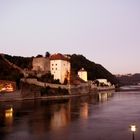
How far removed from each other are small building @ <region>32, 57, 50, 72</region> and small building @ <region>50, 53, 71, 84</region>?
2.83 ft

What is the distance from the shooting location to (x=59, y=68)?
7300cm

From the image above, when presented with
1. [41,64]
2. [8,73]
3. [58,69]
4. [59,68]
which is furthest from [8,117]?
[41,64]

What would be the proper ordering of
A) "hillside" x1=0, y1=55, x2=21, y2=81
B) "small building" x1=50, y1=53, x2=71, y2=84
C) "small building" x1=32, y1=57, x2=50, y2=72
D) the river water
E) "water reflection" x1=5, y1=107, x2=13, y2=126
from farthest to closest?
"small building" x1=32, y1=57, x2=50, y2=72
"small building" x1=50, y1=53, x2=71, y2=84
"hillside" x1=0, y1=55, x2=21, y2=81
"water reflection" x1=5, y1=107, x2=13, y2=126
the river water

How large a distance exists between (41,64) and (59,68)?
11.8 ft

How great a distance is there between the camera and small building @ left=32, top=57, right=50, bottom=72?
72688mm

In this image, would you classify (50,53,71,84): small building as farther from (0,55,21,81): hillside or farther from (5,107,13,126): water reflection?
(5,107,13,126): water reflection

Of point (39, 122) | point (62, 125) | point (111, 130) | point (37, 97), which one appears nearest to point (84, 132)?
point (111, 130)

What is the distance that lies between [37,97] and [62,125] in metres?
30.8

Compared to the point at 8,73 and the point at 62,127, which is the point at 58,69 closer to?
the point at 8,73

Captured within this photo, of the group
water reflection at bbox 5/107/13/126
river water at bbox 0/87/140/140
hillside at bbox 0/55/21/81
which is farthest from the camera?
hillside at bbox 0/55/21/81

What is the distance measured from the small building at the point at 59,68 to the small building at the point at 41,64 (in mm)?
863

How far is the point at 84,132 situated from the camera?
997 inches

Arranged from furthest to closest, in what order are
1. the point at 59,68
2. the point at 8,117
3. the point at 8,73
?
the point at 59,68, the point at 8,73, the point at 8,117

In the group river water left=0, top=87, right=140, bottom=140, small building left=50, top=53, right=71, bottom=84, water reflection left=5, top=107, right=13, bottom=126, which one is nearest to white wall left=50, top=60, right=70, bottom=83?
small building left=50, top=53, right=71, bottom=84
